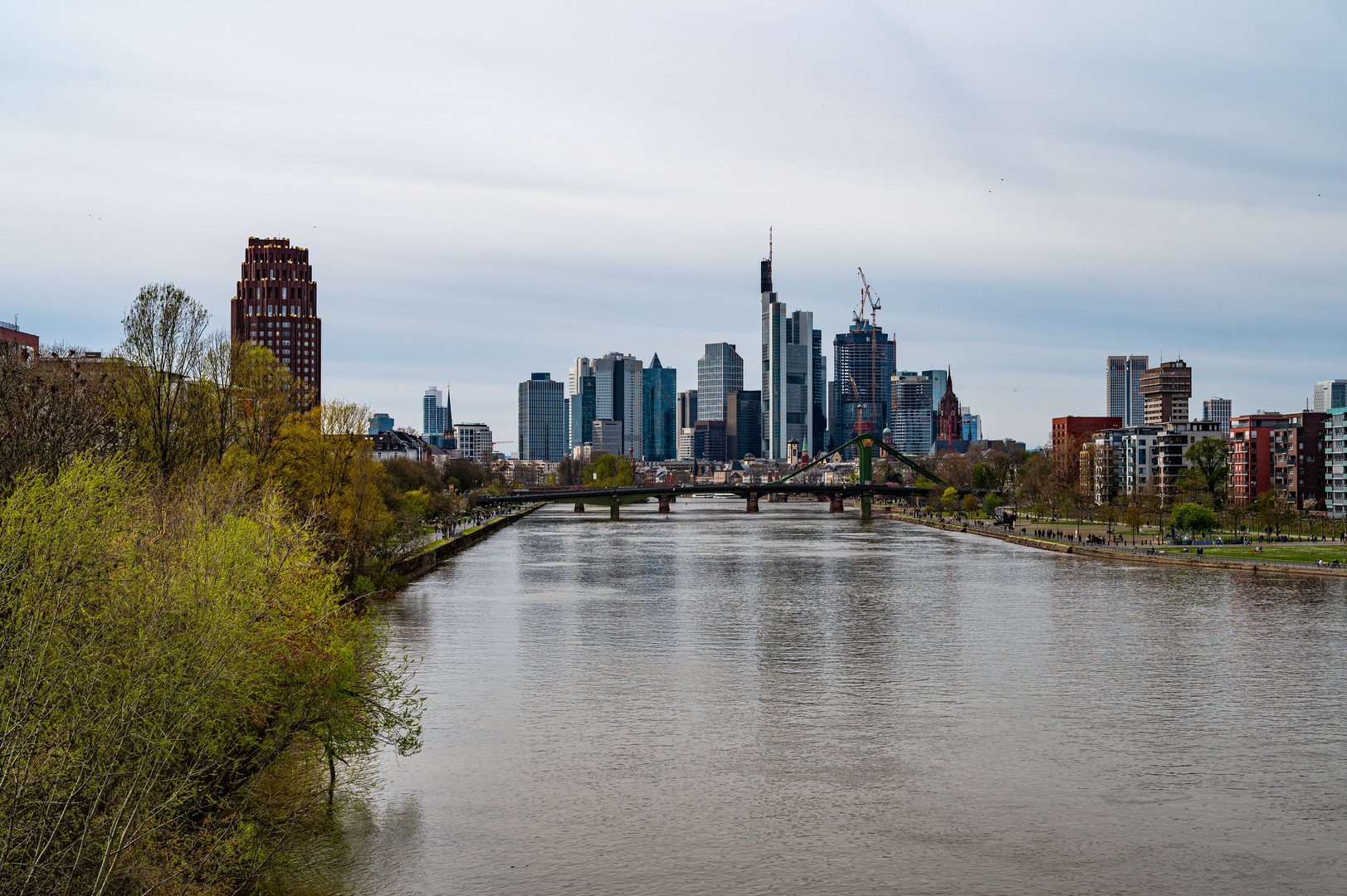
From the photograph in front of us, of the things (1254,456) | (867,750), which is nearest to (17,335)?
(867,750)

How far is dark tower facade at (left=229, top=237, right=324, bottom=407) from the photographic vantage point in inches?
5586

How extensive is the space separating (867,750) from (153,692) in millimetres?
12477

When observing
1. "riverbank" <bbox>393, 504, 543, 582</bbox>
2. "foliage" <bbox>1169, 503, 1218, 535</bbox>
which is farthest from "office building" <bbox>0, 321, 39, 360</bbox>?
"foliage" <bbox>1169, 503, 1218, 535</bbox>

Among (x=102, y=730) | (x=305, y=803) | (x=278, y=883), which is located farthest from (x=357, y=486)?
(x=102, y=730)

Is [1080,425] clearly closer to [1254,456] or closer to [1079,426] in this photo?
[1079,426]

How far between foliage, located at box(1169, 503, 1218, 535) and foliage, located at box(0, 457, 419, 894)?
2235 inches

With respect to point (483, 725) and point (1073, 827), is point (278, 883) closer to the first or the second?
point (483, 725)

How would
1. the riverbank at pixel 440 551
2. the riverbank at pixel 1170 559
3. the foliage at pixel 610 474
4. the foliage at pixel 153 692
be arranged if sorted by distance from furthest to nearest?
the foliage at pixel 610 474 → the riverbank at pixel 1170 559 → the riverbank at pixel 440 551 → the foliage at pixel 153 692

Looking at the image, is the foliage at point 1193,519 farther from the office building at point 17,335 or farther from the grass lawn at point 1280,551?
the office building at point 17,335

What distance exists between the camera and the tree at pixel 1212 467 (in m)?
85.2

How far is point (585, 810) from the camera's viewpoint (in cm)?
1688

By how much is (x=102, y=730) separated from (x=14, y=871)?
1.21 m

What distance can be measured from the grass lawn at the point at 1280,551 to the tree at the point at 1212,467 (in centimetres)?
2131

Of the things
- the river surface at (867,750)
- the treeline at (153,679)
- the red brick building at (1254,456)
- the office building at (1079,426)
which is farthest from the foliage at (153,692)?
the office building at (1079,426)
